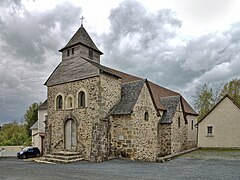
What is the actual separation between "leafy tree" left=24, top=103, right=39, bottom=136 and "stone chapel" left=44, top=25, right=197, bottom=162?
95.4 feet

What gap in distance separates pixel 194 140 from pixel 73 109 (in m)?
18.1

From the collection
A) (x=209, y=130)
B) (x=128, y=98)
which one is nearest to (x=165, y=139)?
(x=209, y=130)

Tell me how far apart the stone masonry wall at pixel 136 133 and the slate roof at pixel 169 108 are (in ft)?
12.3

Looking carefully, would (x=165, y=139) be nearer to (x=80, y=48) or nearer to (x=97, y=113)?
(x=97, y=113)

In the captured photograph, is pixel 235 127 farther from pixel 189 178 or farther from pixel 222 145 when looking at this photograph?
pixel 189 178

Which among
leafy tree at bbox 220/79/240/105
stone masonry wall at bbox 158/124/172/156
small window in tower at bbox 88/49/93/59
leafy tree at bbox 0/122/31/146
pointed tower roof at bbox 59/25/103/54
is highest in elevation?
pointed tower roof at bbox 59/25/103/54

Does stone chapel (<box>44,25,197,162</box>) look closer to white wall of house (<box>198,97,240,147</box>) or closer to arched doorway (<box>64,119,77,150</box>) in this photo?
arched doorway (<box>64,119,77,150</box>)

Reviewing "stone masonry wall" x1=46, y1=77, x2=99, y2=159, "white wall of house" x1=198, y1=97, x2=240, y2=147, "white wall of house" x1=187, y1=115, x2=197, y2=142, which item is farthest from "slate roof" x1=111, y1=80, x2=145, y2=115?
"white wall of house" x1=187, y1=115, x2=197, y2=142

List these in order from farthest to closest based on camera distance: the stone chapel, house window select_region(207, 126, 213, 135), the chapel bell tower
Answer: house window select_region(207, 126, 213, 135) → the chapel bell tower → the stone chapel

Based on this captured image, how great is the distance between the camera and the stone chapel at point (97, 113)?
19375 millimetres

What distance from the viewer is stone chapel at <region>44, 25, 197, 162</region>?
63.6ft

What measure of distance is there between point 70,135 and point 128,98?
583cm

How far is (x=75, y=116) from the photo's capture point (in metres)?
20.9

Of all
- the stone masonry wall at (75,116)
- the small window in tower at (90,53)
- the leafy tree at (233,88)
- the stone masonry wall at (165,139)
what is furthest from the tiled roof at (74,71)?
the leafy tree at (233,88)
